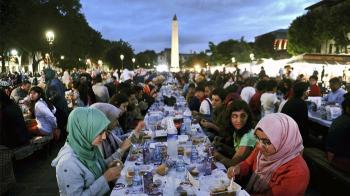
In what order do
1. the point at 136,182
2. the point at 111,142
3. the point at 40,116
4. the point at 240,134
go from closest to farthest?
1. the point at 136,182
2. the point at 240,134
3. the point at 111,142
4. the point at 40,116

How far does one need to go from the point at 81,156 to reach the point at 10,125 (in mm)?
3556

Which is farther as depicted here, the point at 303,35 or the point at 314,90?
the point at 303,35

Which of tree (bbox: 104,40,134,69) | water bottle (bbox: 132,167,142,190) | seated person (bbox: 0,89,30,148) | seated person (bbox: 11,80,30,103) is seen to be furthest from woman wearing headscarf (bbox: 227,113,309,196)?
tree (bbox: 104,40,134,69)

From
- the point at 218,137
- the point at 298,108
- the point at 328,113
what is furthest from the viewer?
the point at 328,113

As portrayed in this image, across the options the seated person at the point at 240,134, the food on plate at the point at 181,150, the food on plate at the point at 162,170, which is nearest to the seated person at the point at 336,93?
the seated person at the point at 240,134

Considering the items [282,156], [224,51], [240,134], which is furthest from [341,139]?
[224,51]

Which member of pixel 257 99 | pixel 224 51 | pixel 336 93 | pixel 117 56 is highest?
pixel 224 51

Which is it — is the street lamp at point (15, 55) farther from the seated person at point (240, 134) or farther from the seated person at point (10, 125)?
the seated person at point (240, 134)

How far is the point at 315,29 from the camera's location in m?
35.6

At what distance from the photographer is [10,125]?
18.2ft

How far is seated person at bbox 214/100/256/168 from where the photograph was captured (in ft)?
12.2

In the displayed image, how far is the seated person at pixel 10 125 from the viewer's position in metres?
5.46

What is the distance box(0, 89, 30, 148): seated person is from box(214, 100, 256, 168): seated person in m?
3.73

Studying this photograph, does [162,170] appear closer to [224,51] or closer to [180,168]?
[180,168]
